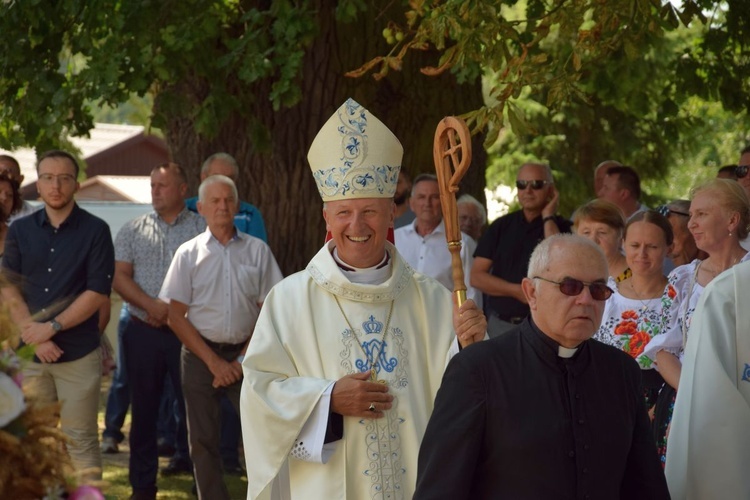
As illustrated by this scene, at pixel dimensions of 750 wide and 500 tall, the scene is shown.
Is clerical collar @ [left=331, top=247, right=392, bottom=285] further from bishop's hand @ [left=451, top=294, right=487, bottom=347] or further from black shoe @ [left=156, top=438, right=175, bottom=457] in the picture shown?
black shoe @ [left=156, top=438, right=175, bottom=457]

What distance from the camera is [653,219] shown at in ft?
21.7

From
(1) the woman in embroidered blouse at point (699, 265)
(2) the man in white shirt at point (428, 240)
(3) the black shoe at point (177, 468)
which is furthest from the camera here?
(3) the black shoe at point (177, 468)

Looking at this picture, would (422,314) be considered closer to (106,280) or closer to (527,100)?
(106,280)

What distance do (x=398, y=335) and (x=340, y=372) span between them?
290mm

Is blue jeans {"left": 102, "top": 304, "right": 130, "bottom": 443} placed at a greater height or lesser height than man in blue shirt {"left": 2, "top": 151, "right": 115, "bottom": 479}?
lesser

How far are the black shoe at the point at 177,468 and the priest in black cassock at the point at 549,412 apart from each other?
609 centimetres

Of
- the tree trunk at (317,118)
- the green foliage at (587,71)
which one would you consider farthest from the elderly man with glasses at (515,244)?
the tree trunk at (317,118)

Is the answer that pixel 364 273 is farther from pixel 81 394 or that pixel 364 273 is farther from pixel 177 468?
pixel 177 468

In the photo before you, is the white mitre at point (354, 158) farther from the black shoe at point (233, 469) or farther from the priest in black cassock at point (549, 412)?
the black shoe at point (233, 469)

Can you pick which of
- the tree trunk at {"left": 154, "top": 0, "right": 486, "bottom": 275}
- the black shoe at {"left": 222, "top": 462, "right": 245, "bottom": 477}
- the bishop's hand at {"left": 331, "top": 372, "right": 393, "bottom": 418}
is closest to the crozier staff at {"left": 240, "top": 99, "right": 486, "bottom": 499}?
the bishop's hand at {"left": 331, "top": 372, "right": 393, "bottom": 418}

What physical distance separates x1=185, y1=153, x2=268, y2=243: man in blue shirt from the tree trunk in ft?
1.86

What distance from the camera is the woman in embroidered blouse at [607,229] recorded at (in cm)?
716

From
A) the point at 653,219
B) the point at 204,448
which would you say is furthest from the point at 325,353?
the point at 204,448

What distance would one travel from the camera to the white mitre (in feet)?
17.5
